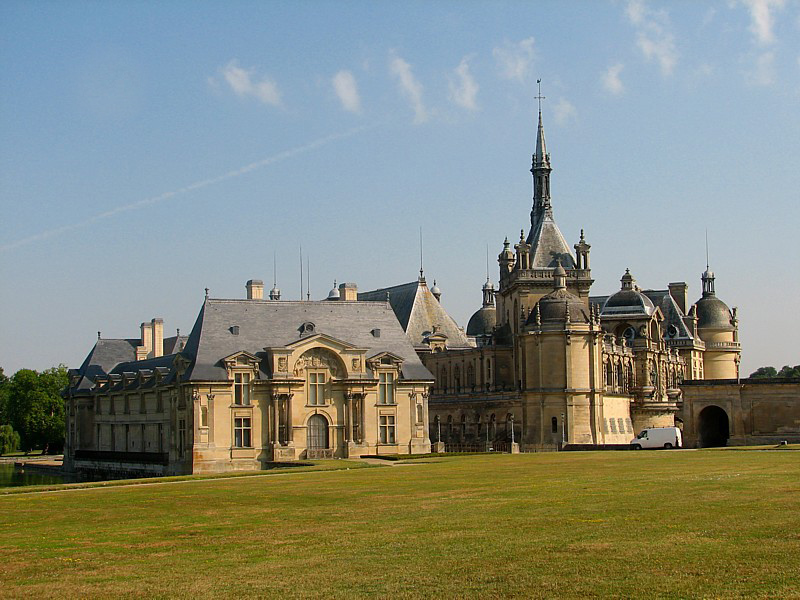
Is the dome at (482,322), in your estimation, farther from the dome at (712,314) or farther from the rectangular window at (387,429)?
the rectangular window at (387,429)

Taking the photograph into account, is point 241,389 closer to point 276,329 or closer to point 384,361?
point 276,329

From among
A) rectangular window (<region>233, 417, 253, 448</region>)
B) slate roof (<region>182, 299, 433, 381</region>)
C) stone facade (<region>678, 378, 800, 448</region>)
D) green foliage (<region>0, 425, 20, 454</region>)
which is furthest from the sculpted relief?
green foliage (<region>0, 425, 20, 454</region>)

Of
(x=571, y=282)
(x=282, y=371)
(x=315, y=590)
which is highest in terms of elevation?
(x=571, y=282)

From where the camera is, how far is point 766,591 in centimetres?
1709

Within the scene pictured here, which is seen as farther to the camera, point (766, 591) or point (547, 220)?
point (547, 220)

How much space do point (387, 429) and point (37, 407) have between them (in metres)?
61.3

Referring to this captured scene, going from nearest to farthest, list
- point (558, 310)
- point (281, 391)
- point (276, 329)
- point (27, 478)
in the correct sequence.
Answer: point (281, 391), point (276, 329), point (27, 478), point (558, 310)

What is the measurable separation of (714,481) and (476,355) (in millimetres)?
70775

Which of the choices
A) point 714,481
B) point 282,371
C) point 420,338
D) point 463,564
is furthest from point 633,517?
point 420,338

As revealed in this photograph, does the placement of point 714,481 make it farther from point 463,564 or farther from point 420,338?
point 420,338

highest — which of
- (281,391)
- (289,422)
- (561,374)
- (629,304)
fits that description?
(629,304)

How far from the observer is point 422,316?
119 metres

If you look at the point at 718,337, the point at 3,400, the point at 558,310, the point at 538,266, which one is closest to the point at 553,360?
the point at 558,310

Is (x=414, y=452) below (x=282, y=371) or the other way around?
below
